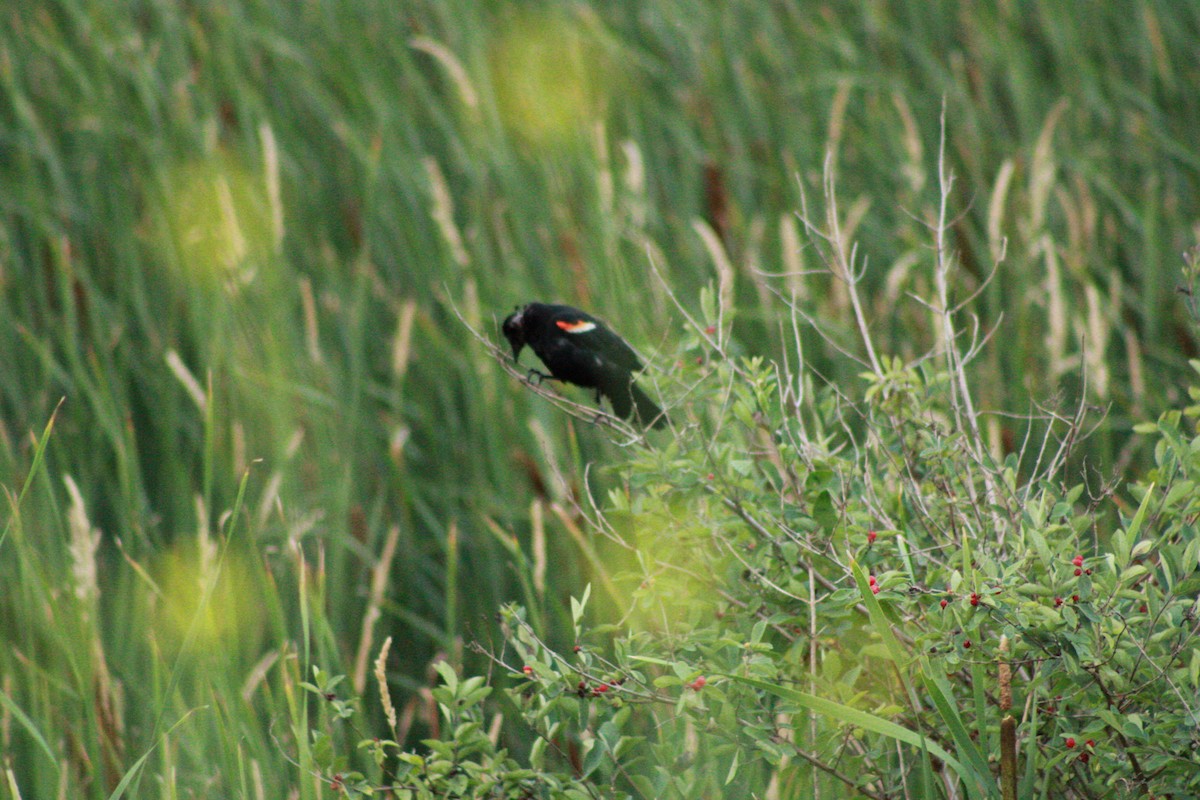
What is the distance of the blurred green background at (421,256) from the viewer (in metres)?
2.59

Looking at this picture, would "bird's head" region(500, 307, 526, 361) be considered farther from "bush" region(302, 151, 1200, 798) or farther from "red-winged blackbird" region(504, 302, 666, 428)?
"bush" region(302, 151, 1200, 798)

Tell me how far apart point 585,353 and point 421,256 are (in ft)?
4.88

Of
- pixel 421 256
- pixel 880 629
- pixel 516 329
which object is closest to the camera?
pixel 880 629

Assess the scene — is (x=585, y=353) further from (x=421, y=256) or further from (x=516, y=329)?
(x=421, y=256)

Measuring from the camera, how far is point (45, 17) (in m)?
3.92

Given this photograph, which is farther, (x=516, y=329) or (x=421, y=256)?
(x=421, y=256)

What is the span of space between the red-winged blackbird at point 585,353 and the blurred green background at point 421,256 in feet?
0.55

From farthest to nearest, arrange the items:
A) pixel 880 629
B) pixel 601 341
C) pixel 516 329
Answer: pixel 516 329 < pixel 601 341 < pixel 880 629

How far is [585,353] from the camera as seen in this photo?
2.20m

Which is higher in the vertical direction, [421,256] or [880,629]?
[880,629]

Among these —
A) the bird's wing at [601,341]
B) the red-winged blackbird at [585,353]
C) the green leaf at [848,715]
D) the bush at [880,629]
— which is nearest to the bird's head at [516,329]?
the red-winged blackbird at [585,353]

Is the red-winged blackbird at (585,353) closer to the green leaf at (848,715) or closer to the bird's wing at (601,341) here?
the bird's wing at (601,341)

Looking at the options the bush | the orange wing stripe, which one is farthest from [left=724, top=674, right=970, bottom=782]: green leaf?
the orange wing stripe

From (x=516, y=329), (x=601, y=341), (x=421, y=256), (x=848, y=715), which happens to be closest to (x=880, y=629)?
(x=848, y=715)
